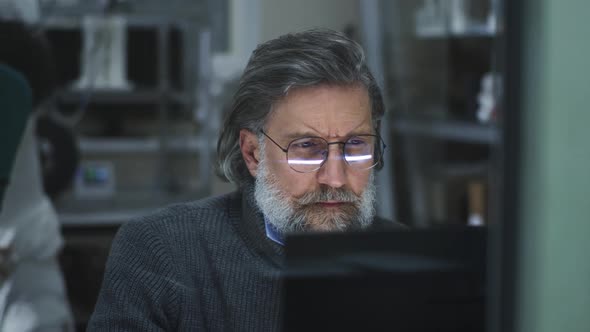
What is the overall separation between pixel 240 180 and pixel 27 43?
141cm

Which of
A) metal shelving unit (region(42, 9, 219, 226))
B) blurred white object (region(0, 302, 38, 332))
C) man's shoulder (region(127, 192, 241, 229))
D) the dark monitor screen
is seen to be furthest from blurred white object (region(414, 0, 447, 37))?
the dark monitor screen

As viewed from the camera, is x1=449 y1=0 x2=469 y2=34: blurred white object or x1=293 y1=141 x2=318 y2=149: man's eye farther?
x1=449 y1=0 x2=469 y2=34: blurred white object

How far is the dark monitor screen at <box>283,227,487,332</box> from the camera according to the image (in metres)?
0.55

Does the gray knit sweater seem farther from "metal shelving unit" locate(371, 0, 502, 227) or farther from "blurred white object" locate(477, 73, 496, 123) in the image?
"metal shelving unit" locate(371, 0, 502, 227)

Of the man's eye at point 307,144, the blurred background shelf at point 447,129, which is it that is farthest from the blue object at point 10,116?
the blurred background shelf at point 447,129

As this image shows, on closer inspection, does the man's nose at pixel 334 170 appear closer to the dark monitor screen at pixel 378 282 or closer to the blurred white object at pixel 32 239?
the dark monitor screen at pixel 378 282

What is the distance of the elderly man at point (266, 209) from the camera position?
112cm

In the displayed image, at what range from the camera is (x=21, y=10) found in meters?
3.07

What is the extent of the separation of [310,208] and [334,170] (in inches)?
3.0

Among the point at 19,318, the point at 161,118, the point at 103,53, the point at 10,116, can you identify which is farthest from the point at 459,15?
the point at 19,318

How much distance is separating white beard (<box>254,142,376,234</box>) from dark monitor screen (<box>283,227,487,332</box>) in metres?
0.55

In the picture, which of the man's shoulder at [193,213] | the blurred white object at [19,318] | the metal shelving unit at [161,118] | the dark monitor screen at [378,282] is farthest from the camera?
the metal shelving unit at [161,118]

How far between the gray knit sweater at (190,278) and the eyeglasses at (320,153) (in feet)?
0.38

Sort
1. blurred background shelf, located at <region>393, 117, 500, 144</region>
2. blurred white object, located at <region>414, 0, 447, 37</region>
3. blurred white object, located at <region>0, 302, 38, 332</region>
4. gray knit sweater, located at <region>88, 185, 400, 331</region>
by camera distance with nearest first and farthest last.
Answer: gray knit sweater, located at <region>88, 185, 400, 331</region>
blurred white object, located at <region>0, 302, 38, 332</region>
blurred background shelf, located at <region>393, 117, 500, 144</region>
blurred white object, located at <region>414, 0, 447, 37</region>
